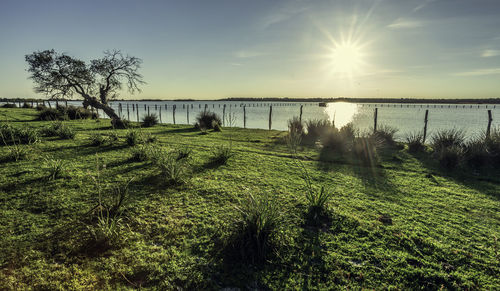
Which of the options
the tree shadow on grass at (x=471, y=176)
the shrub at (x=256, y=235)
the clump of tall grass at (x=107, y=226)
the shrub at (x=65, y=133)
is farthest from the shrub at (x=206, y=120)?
the shrub at (x=256, y=235)

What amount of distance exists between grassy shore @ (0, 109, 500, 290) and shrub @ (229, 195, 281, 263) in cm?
7

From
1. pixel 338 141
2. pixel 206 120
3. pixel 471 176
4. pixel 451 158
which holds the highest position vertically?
pixel 206 120

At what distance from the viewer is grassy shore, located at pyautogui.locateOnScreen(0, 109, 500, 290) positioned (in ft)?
8.00

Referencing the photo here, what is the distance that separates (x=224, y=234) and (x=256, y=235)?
58cm

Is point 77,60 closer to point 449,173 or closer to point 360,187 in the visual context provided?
point 360,187

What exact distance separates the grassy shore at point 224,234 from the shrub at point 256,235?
0.23ft

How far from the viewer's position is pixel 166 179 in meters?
4.91

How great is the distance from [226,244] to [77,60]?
29574mm

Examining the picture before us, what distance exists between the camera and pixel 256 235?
8.94 feet

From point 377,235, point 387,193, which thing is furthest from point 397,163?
point 377,235

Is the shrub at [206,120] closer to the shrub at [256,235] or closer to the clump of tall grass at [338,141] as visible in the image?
the clump of tall grass at [338,141]

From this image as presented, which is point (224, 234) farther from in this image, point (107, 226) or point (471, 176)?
point (471, 176)

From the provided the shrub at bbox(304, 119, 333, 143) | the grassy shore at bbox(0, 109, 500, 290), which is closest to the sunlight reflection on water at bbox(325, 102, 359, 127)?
the shrub at bbox(304, 119, 333, 143)

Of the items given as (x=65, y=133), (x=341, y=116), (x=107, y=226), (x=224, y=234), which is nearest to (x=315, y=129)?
Answer: (x=224, y=234)
